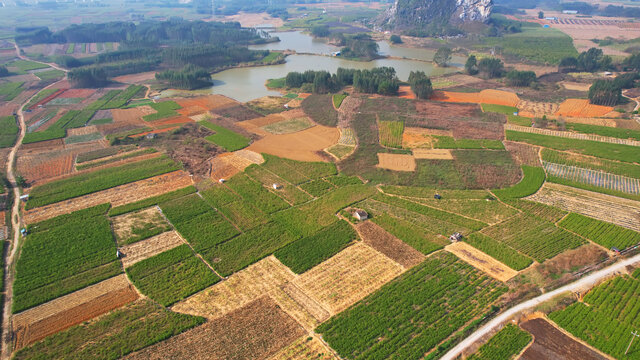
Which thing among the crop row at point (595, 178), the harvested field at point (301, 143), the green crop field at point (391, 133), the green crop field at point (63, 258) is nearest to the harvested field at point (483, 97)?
the green crop field at point (391, 133)

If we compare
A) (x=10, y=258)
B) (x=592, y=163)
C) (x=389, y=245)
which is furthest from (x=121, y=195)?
(x=592, y=163)

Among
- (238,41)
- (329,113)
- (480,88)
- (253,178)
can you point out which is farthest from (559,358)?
(238,41)

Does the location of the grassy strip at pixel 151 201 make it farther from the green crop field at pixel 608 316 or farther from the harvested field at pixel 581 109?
the harvested field at pixel 581 109

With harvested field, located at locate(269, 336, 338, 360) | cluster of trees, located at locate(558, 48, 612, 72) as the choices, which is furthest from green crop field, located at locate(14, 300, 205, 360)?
cluster of trees, located at locate(558, 48, 612, 72)

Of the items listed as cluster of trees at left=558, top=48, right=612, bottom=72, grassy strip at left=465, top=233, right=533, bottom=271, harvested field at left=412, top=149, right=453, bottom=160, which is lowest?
grassy strip at left=465, top=233, right=533, bottom=271

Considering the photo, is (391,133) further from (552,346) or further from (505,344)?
(552,346)

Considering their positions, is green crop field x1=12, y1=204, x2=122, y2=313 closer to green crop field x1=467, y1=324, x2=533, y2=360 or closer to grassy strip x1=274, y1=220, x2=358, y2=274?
grassy strip x1=274, y1=220, x2=358, y2=274
